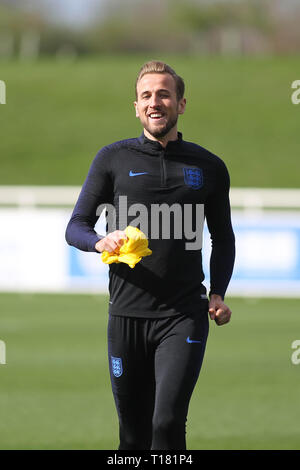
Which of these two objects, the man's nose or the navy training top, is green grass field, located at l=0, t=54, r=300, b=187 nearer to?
the navy training top

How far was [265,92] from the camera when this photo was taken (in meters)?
39.3

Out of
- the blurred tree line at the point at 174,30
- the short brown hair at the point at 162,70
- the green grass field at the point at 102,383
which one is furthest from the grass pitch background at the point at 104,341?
the blurred tree line at the point at 174,30

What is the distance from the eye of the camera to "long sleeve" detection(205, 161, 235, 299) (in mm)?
5082

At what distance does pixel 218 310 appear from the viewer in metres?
4.99

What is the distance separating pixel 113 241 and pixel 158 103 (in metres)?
0.80

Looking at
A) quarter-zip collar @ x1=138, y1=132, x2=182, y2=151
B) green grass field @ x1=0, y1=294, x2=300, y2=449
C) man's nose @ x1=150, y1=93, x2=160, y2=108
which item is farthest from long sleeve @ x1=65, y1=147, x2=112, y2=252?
green grass field @ x1=0, y1=294, x2=300, y2=449

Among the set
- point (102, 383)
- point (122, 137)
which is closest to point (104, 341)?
point (102, 383)

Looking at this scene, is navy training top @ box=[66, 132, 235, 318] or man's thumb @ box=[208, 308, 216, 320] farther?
man's thumb @ box=[208, 308, 216, 320]

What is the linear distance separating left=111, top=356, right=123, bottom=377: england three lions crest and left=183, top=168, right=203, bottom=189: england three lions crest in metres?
0.99

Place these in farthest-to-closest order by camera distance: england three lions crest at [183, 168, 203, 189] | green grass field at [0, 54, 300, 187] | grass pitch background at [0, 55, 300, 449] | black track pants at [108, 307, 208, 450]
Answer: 1. green grass field at [0, 54, 300, 187]
2. grass pitch background at [0, 55, 300, 449]
3. england three lions crest at [183, 168, 203, 189]
4. black track pants at [108, 307, 208, 450]

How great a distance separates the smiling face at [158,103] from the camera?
4.85 meters

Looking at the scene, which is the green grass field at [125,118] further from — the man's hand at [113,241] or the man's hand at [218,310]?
the man's hand at [113,241]

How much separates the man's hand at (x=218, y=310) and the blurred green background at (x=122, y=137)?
2.08 metres

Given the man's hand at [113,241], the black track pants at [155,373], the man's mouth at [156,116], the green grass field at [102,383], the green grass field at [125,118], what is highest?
the green grass field at [125,118]
